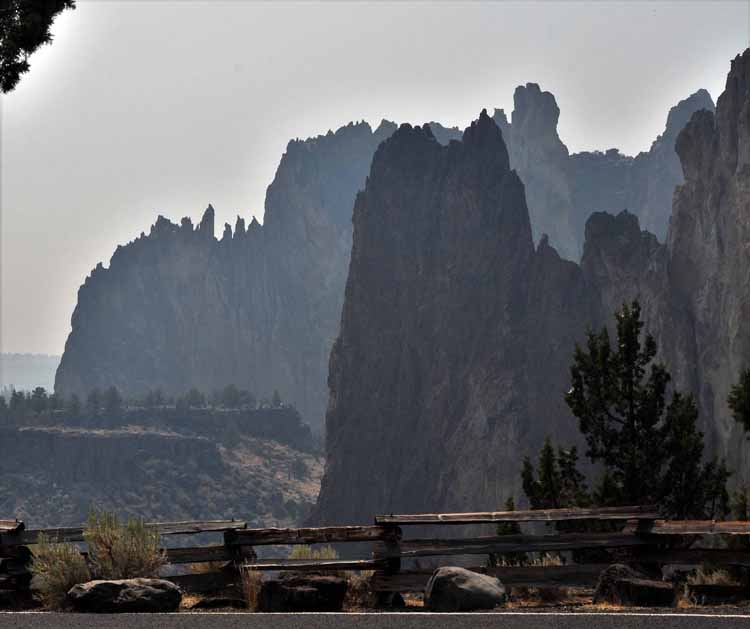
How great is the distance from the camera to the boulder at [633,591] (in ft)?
46.2

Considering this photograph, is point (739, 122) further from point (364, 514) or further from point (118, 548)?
point (118, 548)

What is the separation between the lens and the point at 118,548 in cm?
1581

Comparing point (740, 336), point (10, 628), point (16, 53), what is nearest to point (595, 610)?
point (10, 628)

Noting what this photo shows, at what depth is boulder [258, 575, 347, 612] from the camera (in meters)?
14.4

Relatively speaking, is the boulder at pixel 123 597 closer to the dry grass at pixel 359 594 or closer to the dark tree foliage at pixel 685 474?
the dry grass at pixel 359 594

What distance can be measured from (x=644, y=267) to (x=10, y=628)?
6444 inches

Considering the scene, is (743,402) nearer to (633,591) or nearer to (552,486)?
(552,486)

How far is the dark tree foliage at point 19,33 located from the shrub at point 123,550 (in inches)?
350

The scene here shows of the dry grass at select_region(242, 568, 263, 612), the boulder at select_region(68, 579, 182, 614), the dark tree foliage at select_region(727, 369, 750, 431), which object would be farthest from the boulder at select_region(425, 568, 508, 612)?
the dark tree foliage at select_region(727, 369, 750, 431)

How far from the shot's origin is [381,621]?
13.1 meters

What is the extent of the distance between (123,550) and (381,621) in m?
4.63

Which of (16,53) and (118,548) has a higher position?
(16,53)

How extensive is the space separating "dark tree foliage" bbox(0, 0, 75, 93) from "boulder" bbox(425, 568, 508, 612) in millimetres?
12381

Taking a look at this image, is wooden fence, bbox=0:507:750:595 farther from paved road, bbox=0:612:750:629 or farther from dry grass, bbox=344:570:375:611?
paved road, bbox=0:612:750:629
